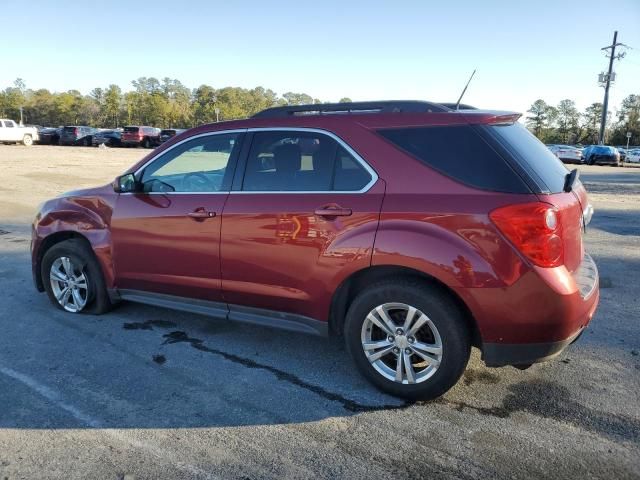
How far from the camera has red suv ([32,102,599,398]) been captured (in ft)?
10.1

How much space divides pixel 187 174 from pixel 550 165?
2763mm

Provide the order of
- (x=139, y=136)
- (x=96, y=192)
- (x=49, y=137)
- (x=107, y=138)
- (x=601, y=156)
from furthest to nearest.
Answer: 1. (x=49, y=137)
2. (x=107, y=138)
3. (x=139, y=136)
4. (x=601, y=156)
5. (x=96, y=192)

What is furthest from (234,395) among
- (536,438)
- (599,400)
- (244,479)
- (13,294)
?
(13,294)

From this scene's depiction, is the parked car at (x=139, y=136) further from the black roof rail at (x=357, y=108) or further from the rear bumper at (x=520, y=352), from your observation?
the rear bumper at (x=520, y=352)

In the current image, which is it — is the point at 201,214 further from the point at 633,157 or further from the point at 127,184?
the point at 633,157

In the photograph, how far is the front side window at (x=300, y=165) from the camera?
3.54 metres

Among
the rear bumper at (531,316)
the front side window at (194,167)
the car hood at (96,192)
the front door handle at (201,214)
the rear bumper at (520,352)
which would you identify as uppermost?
the front side window at (194,167)

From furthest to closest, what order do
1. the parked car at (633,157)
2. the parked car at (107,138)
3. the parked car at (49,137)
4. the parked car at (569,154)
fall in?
1. the parked car at (633,157)
2. the parked car at (49,137)
3. the parked car at (107,138)
4. the parked car at (569,154)

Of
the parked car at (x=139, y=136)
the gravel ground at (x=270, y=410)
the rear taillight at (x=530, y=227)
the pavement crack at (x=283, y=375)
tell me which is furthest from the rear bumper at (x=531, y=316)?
the parked car at (x=139, y=136)

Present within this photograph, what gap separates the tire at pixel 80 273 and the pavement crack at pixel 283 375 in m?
0.82

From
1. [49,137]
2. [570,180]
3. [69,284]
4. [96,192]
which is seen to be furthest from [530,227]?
[49,137]

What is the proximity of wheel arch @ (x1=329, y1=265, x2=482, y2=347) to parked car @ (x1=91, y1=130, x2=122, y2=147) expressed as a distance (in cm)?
4652

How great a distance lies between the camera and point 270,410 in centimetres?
330

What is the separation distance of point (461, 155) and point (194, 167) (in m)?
2.20
